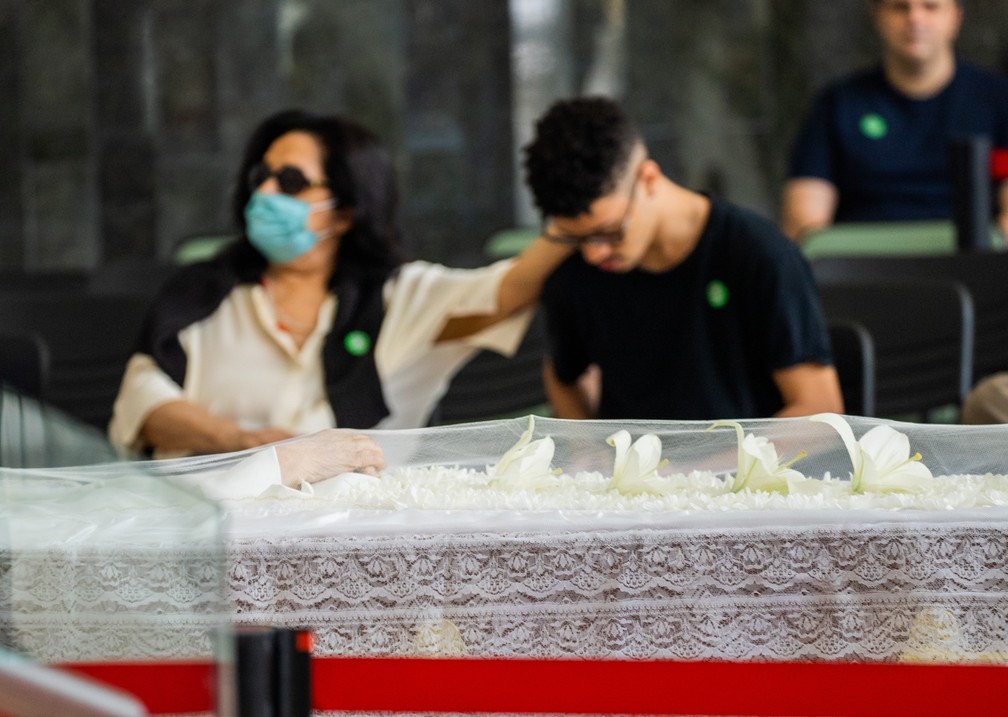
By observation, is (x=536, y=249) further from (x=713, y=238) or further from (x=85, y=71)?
(x=85, y=71)

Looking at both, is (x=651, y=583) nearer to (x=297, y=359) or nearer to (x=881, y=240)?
(x=297, y=359)

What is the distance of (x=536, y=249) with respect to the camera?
9.71 ft

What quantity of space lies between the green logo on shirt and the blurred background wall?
1.88 meters

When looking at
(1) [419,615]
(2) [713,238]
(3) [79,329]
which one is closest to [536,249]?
(2) [713,238]

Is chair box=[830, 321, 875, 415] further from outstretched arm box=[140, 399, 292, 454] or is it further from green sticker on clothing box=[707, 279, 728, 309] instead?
outstretched arm box=[140, 399, 292, 454]

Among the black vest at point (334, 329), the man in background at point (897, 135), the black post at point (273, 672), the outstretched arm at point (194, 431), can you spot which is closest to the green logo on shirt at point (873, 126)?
the man in background at point (897, 135)

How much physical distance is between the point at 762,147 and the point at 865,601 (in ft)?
17.5

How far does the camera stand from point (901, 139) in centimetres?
455

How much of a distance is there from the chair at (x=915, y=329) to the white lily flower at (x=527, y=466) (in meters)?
1.76

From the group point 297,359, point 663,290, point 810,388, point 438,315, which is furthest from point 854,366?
point 297,359

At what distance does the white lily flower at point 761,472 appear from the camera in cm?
148

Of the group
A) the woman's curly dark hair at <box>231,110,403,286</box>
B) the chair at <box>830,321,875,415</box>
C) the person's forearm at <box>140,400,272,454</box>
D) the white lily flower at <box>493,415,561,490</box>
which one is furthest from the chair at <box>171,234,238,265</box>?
the white lily flower at <box>493,415,561,490</box>

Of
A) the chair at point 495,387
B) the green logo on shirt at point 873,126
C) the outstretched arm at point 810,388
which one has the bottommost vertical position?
the chair at point 495,387

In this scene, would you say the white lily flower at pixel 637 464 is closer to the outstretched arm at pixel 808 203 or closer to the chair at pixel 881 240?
the chair at pixel 881 240
